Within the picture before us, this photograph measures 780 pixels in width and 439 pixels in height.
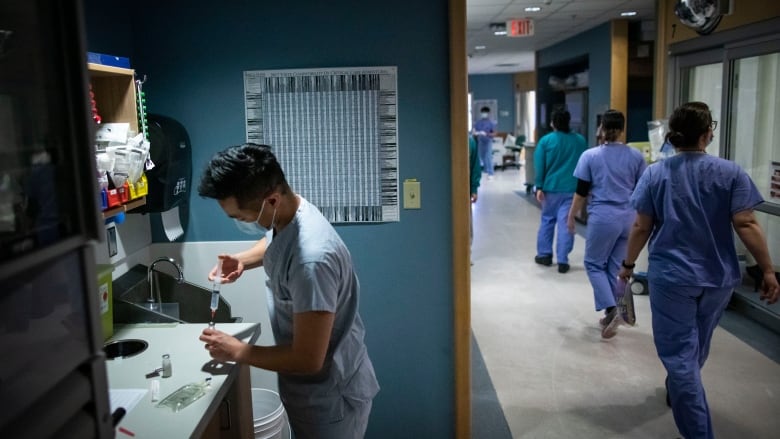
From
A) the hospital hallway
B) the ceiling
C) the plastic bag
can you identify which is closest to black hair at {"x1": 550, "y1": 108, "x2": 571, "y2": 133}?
the ceiling

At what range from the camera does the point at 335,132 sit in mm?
2609

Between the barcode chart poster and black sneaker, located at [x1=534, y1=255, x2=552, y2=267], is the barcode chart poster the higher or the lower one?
the higher one

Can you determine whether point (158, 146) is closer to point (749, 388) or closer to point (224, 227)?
point (224, 227)

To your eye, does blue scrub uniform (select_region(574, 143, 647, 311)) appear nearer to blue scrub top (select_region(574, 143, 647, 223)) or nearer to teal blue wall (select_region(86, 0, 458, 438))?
blue scrub top (select_region(574, 143, 647, 223))

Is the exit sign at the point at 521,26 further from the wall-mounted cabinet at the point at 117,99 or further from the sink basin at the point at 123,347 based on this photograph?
the sink basin at the point at 123,347

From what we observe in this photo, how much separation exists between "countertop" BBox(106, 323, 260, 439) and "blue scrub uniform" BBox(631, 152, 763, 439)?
1728 mm

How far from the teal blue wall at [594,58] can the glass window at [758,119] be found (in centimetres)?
320

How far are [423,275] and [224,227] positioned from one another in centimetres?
88

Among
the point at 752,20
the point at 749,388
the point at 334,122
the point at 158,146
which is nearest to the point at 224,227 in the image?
the point at 158,146

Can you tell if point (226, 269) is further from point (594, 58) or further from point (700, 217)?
point (594, 58)

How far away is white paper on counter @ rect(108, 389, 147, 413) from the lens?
5.33ft

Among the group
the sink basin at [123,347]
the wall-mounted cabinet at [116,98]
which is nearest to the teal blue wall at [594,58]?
the wall-mounted cabinet at [116,98]

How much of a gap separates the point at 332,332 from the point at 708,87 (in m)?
4.67

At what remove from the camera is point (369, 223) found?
8.75 ft
